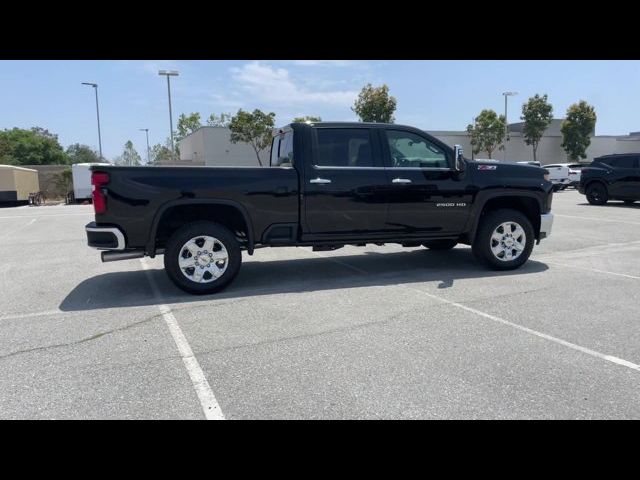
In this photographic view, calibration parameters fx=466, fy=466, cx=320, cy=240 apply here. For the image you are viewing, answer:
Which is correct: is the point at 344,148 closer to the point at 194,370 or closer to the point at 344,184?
the point at 344,184

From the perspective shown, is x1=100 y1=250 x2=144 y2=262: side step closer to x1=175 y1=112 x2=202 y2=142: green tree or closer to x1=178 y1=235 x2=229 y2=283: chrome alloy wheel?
x1=178 y1=235 x2=229 y2=283: chrome alloy wheel

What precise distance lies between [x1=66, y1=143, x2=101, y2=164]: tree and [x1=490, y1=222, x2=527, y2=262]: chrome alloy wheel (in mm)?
67072

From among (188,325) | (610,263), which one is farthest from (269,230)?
(610,263)

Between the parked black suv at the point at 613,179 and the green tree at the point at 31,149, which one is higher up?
the green tree at the point at 31,149

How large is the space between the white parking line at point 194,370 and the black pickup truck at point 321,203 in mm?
864

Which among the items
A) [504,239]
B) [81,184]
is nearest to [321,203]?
[504,239]

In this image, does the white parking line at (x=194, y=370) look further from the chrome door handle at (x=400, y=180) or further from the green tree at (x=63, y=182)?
the green tree at (x=63, y=182)

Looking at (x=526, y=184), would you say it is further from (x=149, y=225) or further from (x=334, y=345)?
(x=149, y=225)

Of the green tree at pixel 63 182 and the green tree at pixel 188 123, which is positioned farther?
the green tree at pixel 188 123

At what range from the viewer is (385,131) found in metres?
6.28

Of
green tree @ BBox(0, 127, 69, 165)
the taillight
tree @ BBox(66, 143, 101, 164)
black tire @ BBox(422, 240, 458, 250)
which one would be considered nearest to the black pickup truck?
the taillight

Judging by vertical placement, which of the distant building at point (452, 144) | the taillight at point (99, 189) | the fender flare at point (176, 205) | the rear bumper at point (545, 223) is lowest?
the rear bumper at point (545, 223)

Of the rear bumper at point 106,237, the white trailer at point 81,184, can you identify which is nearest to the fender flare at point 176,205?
the rear bumper at point 106,237

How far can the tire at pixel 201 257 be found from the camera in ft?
17.9
